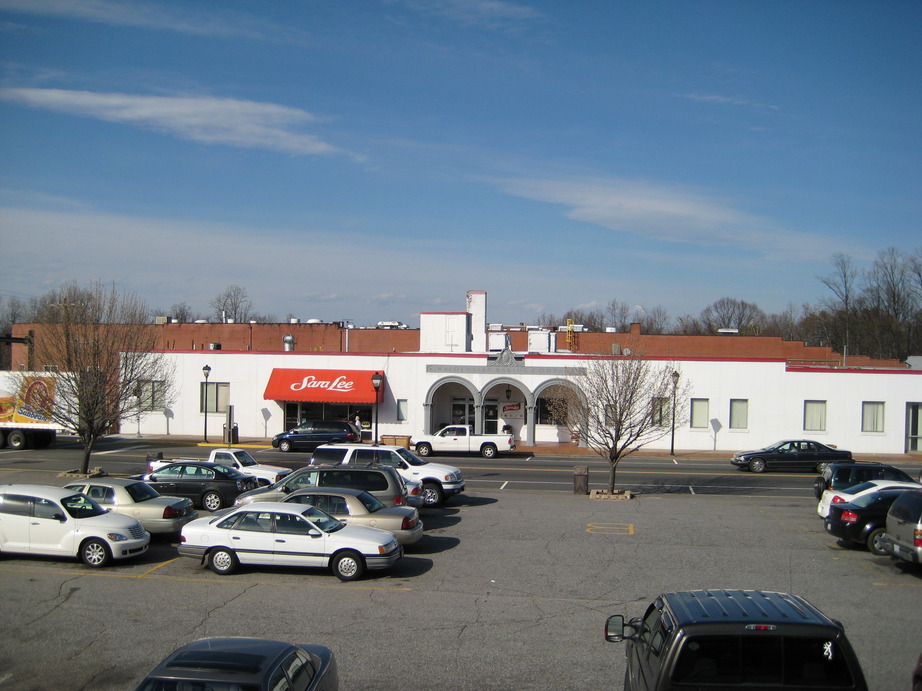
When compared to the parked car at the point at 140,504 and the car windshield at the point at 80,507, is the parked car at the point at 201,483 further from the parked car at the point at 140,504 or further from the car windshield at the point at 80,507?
the car windshield at the point at 80,507

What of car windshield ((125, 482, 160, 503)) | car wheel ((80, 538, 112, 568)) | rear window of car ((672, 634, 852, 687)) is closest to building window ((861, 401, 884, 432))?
car windshield ((125, 482, 160, 503))

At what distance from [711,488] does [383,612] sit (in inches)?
796

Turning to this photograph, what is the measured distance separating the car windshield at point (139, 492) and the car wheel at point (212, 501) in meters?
3.36

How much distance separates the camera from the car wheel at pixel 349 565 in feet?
46.8

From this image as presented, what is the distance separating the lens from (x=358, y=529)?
14891 mm

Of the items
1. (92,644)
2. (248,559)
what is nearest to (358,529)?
(248,559)

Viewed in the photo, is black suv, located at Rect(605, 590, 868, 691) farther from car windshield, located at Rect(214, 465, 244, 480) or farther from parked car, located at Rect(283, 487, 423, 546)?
car windshield, located at Rect(214, 465, 244, 480)

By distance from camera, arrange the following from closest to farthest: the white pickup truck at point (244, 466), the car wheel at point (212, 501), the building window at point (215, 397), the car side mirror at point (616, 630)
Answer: the car side mirror at point (616, 630) < the car wheel at point (212, 501) < the white pickup truck at point (244, 466) < the building window at point (215, 397)

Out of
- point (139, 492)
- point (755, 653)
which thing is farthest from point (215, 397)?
point (755, 653)

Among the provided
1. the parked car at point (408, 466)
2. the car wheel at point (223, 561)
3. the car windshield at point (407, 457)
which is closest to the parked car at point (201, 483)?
the parked car at point (408, 466)

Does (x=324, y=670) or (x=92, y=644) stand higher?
(x=324, y=670)

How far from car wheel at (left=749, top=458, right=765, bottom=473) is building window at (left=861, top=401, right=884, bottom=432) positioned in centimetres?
1103

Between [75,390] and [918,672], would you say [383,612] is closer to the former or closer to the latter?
[918,672]

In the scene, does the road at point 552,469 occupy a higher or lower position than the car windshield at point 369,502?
lower
